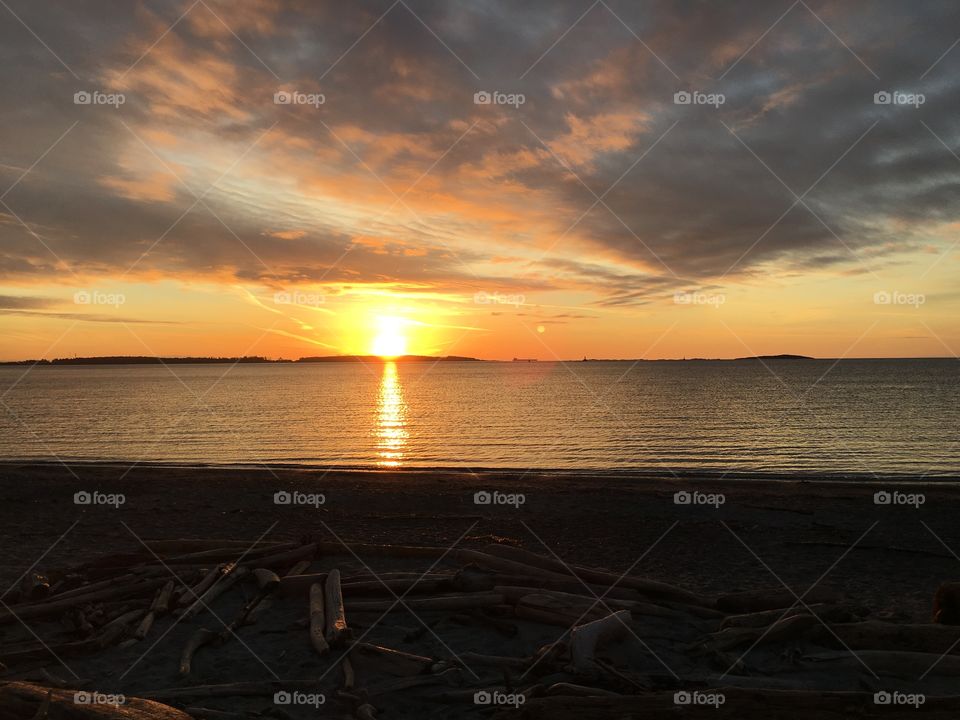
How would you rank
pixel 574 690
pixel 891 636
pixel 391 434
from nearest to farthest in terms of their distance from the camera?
pixel 574 690
pixel 891 636
pixel 391 434

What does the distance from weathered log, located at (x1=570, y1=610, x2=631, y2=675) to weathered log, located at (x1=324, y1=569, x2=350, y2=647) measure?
123 inches

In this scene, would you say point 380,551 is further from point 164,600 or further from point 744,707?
point 744,707

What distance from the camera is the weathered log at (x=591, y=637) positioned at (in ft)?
26.1

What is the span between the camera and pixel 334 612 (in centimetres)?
969

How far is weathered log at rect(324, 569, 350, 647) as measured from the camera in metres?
8.99

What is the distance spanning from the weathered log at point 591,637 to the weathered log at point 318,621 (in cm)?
327

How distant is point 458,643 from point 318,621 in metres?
2.04

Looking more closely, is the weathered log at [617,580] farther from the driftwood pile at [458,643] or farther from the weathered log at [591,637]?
the weathered log at [591,637]

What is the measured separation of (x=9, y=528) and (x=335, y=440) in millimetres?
33313

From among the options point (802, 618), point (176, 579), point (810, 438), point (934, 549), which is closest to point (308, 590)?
point (176, 579)

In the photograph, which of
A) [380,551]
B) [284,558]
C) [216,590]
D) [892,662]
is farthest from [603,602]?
[216,590]

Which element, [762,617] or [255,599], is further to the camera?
[255,599]

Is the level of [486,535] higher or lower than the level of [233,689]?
higher

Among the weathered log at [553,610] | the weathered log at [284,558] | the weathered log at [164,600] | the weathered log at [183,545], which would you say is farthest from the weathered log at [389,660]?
the weathered log at [183,545]
